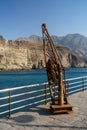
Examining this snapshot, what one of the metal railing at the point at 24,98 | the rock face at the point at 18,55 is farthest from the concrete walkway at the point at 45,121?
the rock face at the point at 18,55

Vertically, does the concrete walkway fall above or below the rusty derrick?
below

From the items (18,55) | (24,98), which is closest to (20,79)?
(24,98)

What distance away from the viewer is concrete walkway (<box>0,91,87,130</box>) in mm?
8531

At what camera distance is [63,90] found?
426 inches

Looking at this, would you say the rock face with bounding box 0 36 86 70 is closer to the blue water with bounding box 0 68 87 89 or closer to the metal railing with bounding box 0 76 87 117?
the blue water with bounding box 0 68 87 89

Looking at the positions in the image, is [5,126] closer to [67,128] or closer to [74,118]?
[67,128]

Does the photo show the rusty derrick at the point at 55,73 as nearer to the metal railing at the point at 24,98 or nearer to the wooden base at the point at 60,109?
the wooden base at the point at 60,109

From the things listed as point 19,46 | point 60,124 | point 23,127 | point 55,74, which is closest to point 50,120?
point 60,124

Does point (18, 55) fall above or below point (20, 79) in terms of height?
above

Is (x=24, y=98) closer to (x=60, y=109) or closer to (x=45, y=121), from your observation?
(x=60, y=109)

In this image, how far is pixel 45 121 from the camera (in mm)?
9320

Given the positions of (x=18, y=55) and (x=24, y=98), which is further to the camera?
(x=18, y=55)

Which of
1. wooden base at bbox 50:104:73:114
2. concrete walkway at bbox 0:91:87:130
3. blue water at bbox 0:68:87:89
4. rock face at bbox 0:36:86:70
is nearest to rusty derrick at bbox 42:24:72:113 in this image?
wooden base at bbox 50:104:73:114

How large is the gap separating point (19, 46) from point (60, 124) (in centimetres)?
15715
